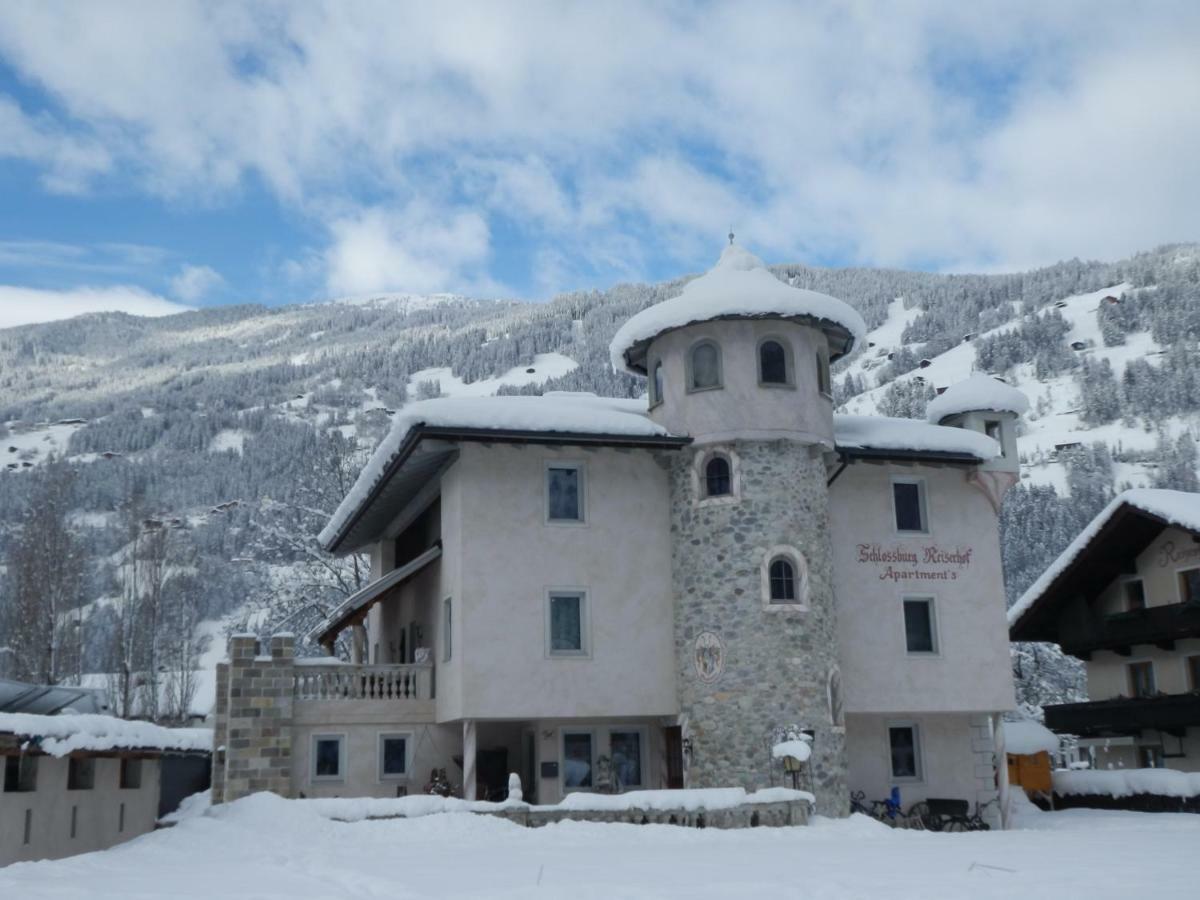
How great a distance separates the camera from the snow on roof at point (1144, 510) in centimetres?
3067

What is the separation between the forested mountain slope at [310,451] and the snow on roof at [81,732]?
16856 millimetres

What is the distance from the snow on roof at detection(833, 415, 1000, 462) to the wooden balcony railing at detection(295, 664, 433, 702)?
35.3 feet

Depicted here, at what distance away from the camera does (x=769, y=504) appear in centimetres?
2603

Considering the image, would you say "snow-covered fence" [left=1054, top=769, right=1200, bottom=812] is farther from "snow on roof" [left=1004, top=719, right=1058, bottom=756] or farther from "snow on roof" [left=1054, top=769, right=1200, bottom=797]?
"snow on roof" [left=1004, top=719, right=1058, bottom=756]

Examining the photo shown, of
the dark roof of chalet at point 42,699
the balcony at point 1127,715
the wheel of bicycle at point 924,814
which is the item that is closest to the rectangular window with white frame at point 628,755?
the wheel of bicycle at point 924,814

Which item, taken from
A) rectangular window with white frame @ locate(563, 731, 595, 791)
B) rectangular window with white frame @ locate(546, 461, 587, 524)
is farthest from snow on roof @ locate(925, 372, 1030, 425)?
rectangular window with white frame @ locate(563, 731, 595, 791)

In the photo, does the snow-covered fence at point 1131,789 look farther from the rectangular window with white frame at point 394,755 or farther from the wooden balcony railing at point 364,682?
the rectangular window with white frame at point 394,755

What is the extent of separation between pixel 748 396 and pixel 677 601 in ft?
15.4

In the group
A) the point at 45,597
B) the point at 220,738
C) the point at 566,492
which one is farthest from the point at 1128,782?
the point at 45,597

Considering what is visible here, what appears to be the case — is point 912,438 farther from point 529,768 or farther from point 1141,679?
point 1141,679

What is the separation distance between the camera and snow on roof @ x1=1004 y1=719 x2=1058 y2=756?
3341 cm

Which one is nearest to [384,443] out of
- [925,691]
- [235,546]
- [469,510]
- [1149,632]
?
[469,510]

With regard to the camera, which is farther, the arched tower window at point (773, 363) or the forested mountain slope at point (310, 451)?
the forested mountain slope at point (310, 451)

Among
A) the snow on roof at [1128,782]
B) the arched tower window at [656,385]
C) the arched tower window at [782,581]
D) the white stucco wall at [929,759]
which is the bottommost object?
the snow on roof at [1128,782]
